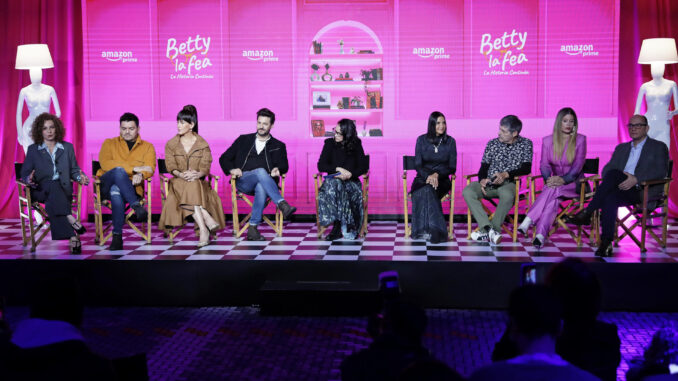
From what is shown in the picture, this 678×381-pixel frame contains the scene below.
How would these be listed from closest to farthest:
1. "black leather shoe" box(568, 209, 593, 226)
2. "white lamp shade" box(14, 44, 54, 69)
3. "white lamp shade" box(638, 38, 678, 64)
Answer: "black leather shoe" box(568, 209, 593, 226), "white lamp shade" box(638, 38, 678, 64), "white lamp shade" box(14, 44, 54, 69)

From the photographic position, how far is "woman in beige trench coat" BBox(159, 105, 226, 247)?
544 cm

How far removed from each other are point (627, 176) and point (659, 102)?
181 centimetres

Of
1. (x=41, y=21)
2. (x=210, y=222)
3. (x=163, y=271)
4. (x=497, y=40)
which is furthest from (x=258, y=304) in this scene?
(x=41, y=21)

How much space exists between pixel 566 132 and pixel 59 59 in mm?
4947

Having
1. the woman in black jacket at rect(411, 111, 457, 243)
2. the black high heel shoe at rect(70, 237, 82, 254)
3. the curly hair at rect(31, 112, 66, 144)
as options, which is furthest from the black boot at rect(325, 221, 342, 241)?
the curly hair at rect(31, 112, 66, 144)

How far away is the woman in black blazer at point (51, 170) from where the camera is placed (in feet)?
17.1

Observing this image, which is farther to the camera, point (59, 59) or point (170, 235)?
point (59, 59)

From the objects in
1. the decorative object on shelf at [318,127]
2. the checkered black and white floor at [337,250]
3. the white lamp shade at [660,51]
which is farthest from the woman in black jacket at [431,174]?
the white lamp shade at [660,51]

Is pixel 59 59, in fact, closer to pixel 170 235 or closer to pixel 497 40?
pixel 170 235

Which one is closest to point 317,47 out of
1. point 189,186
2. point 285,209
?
point 285,209

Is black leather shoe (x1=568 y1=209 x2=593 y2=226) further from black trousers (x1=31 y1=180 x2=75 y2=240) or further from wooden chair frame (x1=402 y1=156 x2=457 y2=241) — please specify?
black trousers (x1=31 y1=180 x2=75 y2=240)

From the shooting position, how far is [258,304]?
4.24 metres

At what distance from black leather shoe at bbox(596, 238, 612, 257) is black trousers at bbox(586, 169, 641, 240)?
194 mm

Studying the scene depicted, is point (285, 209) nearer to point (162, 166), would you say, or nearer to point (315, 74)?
point (162, 166)
